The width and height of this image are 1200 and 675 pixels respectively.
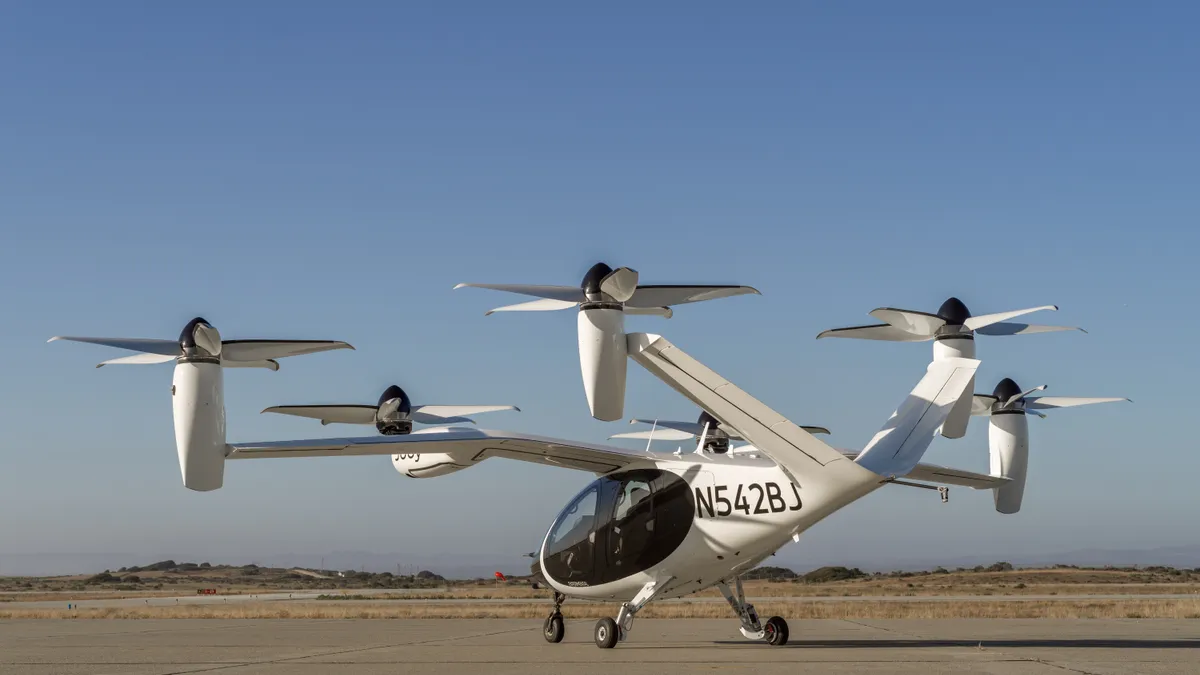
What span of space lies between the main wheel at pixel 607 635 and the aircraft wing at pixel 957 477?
655cm

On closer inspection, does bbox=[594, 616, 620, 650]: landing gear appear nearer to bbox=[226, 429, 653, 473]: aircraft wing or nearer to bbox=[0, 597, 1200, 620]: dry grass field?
bbox=[226, 429, 653, 473]: aircraft wing

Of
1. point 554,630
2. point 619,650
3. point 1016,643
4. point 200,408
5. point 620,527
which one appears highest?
point 200,408

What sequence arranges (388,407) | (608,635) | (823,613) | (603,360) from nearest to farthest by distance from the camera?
1. (603,360)
2. (608,635)
3. (388,407)
4. (823,613)

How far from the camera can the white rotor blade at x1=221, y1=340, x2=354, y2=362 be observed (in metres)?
15.9

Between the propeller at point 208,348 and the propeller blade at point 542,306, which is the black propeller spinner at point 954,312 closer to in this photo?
the propeller blade at point 542,306

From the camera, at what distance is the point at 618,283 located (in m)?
13.6

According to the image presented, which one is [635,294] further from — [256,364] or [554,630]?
[554,630]

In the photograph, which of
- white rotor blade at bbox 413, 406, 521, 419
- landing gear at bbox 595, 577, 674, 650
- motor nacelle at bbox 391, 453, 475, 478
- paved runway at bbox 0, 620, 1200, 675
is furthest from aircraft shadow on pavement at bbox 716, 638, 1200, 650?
white rotor blade at bbox 413, 406, 521, 419

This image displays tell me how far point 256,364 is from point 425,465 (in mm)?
5307

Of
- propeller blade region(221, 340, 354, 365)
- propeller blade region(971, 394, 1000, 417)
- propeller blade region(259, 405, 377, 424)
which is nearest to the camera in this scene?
propeller blade region(221, 340, 354, 365)

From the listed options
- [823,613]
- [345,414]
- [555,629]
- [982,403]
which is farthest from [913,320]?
[823,613]

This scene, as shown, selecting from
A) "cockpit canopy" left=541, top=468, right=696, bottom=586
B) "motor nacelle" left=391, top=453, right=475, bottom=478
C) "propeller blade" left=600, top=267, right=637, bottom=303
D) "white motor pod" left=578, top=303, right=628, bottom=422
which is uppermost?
"propeller blade" left=600, top=267, right=637, bottom=303

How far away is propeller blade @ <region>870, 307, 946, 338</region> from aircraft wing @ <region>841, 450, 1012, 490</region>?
3686mm

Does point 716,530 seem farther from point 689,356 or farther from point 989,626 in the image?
point 989,626
